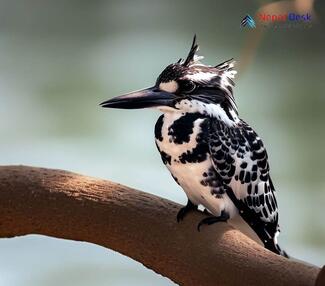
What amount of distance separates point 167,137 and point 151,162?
1.05m

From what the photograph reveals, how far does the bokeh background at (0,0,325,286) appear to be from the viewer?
171cm

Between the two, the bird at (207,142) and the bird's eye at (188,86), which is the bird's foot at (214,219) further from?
the bird's eye at (188,86)

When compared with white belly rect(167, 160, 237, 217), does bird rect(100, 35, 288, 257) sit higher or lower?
higher

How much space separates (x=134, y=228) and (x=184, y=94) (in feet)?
0.63

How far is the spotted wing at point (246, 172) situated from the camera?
2.96ft

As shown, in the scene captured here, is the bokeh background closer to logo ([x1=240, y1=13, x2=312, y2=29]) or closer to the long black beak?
logo ([x1=240, y1=13, x2=312, y2=29])

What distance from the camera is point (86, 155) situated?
6.42ft

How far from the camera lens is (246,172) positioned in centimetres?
93

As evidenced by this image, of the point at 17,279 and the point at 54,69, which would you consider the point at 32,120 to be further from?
the point at 17,279

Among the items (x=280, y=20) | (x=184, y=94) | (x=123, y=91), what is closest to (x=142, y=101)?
(x=184, y=94)

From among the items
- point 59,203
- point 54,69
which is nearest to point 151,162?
point 54,69

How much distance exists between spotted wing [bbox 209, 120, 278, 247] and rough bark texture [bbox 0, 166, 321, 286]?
49 millimetres

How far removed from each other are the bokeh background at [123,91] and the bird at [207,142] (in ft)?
2.47

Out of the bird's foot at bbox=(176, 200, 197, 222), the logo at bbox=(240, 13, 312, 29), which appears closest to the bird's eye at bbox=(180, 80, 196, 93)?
the bird's foot at bbox=(176, 200, 197, 222)
